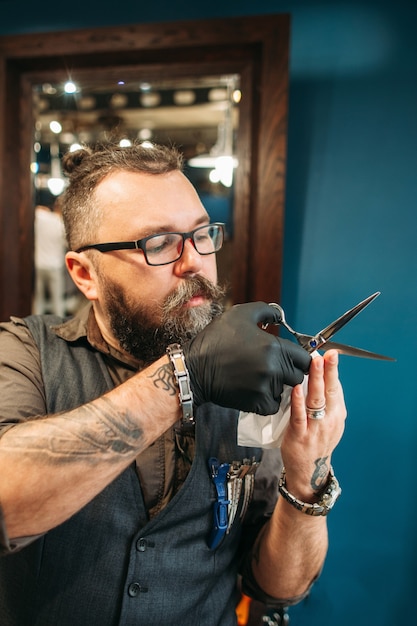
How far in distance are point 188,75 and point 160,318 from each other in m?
1.04

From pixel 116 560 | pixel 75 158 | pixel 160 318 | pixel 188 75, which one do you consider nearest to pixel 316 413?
pixel 160 318

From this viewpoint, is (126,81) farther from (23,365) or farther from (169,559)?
(169,559)

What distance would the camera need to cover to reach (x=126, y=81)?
1.71 m

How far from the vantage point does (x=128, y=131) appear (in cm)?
178

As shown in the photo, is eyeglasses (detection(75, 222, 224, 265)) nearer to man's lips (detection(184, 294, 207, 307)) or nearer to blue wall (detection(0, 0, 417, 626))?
man's lips (detection(184, 294, 207, 307))

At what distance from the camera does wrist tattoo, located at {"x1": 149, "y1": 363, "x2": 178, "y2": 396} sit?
2.65 ft

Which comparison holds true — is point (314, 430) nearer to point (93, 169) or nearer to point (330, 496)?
point (330, 496)

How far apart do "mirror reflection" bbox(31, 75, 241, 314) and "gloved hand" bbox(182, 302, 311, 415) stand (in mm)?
850

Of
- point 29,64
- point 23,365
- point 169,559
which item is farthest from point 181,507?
point 29,64

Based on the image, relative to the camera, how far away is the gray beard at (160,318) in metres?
→ 1.06

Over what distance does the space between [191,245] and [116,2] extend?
3.82ft

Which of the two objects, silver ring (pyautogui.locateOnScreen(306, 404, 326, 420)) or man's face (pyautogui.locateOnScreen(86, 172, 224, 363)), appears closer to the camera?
silver ring (pyautogui.locateOnScreen(306, 404, 326, 420))

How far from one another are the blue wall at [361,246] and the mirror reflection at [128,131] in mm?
227

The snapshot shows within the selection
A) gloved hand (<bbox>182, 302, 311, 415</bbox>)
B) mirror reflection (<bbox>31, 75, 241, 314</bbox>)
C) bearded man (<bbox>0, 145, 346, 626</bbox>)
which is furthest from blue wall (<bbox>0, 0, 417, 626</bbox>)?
gloved hand (<bbox>182, 302, 311, 415</bbox>)
